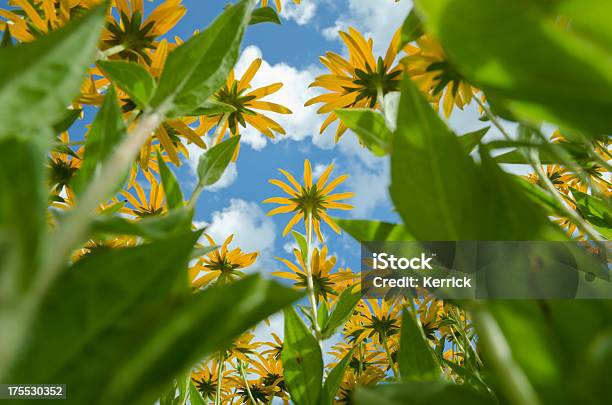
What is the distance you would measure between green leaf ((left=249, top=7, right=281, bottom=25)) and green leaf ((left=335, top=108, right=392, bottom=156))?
286mm

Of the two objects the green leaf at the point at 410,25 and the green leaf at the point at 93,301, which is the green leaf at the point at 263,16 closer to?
the green leaf at the point at 410,25

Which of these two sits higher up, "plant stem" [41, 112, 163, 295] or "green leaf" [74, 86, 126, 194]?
Answer: "green leaf" [74, 86, 126, 194]

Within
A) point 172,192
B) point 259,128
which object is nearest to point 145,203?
point 259,128

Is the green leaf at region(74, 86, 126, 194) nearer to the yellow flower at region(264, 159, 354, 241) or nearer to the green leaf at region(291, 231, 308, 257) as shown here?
the green leaf at region(291, 231, 308, 257)

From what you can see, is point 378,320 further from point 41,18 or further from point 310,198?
point 41,18

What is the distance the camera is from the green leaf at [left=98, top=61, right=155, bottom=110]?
1.36ft

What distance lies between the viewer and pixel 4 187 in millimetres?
232

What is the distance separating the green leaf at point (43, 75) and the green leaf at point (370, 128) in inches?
11.2

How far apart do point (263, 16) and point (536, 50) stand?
1.78 feet

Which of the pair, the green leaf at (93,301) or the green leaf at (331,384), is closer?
the green leaf at (93,301)

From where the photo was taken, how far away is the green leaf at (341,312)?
2.98 ft

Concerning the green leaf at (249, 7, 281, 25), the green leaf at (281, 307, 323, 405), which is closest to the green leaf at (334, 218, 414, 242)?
the green leaf at (281, 307, 323, 405)

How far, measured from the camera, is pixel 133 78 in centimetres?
42

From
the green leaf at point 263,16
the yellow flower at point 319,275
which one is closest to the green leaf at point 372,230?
the green leaf at point 263,16
